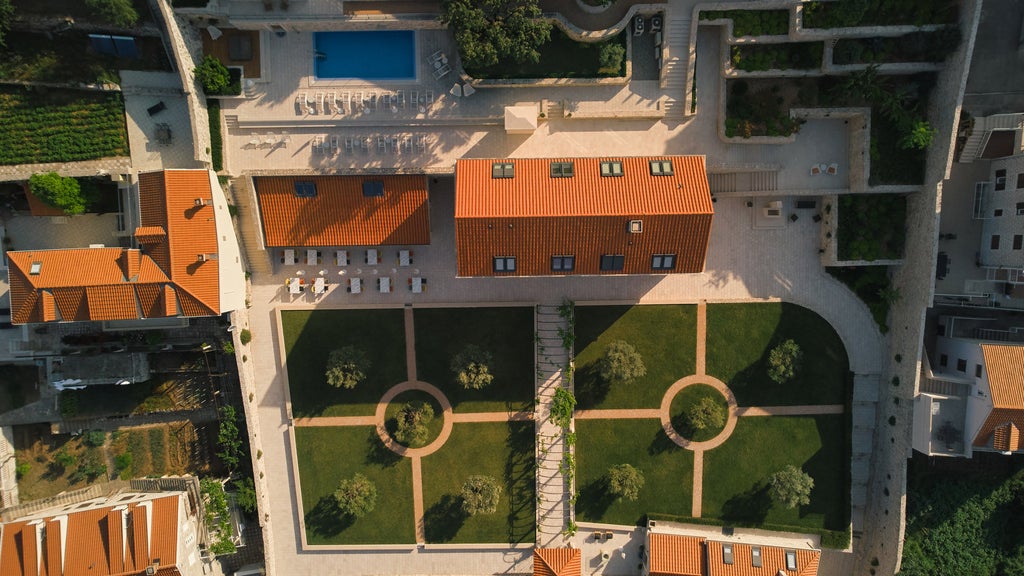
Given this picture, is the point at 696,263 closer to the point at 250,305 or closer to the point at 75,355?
the point at 250,305

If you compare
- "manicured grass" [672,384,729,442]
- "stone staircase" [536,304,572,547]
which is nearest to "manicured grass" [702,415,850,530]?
"manicured grass" [672,384,729,442]

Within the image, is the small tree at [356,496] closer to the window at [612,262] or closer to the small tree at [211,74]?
the window at [612,262]

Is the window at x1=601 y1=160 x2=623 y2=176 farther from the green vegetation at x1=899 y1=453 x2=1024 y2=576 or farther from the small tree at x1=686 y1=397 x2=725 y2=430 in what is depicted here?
the green vegetation at x1=899 y1=453 x2=1024 y2=576

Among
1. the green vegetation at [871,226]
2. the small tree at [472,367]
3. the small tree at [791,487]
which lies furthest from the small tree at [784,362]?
the small tree at [472,367]

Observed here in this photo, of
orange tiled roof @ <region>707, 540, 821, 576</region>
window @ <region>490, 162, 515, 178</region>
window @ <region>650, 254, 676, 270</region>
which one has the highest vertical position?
window @ <region>490, 162, 515, 178</region>

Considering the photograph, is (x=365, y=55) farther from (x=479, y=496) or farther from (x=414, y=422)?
(x=479, y=496)

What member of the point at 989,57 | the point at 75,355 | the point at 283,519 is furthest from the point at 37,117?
the point at 989,57
